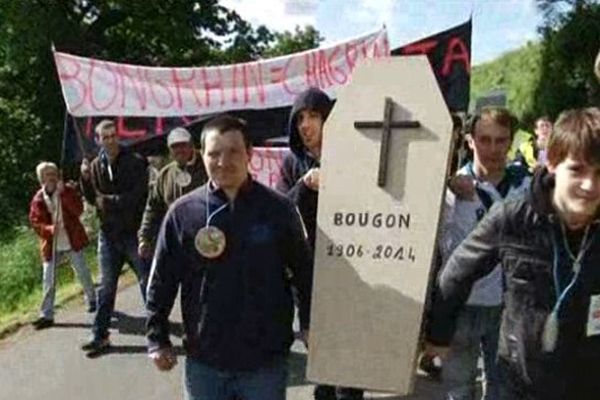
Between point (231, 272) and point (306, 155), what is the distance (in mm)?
1400

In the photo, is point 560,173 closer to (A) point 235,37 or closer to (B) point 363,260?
(B) point 363,260

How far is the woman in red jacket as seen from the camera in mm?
8266

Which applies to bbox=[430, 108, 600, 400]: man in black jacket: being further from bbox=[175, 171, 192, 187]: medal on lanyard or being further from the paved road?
bbox=[175, 171, 192, 187]: medal on lanyard

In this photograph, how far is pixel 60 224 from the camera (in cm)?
830

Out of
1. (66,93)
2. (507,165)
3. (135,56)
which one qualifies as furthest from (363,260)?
(135,56)

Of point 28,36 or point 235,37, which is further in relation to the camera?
point 235,37

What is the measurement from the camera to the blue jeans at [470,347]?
4070 mm

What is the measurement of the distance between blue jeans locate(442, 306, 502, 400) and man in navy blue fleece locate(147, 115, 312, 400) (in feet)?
2.99

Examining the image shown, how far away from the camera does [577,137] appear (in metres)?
2.59

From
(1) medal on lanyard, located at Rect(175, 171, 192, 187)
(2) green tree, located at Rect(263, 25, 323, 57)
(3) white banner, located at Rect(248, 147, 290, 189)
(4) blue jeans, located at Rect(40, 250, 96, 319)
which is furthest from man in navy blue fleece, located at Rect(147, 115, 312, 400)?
(2) green tree, located at Rect(263, 25, 323, 57)

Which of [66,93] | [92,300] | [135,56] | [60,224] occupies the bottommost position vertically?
[92,300]

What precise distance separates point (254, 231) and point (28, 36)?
25618mm

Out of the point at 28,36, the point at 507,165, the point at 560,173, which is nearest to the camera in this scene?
the point at 560,173

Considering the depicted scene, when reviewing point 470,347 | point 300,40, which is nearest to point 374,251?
point 470,347
